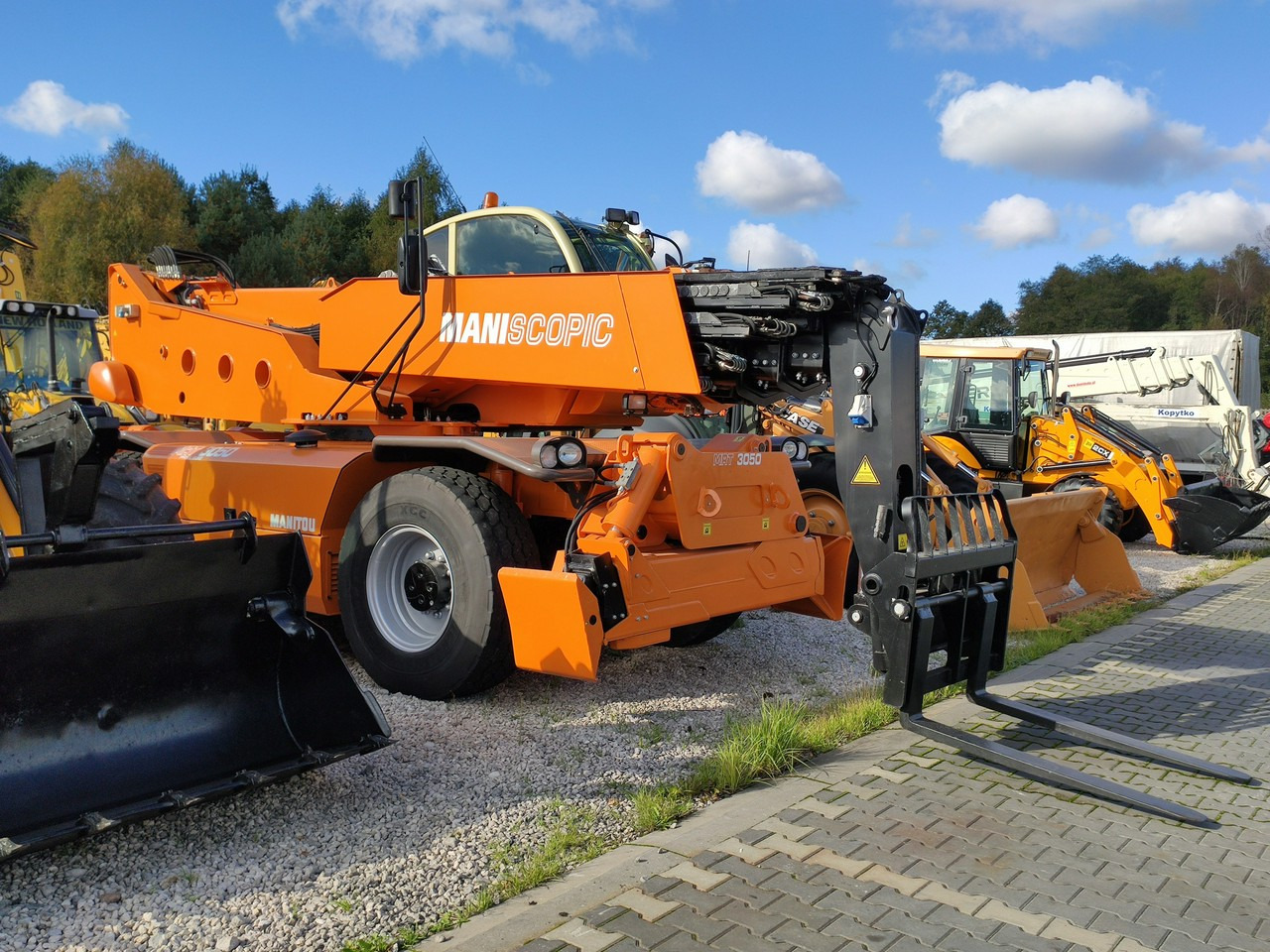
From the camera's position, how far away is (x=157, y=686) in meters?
3.88

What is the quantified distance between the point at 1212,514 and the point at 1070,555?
3899 millimetres

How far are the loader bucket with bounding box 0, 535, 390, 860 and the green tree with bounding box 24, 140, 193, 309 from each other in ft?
98.5

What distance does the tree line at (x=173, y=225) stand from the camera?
30562mm

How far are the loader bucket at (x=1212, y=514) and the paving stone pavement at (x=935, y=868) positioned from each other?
7080 millimetres

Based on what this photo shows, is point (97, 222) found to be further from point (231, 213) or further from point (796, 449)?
point (796, 449)

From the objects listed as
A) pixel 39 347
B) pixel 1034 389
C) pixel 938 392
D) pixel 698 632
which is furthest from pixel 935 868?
pixel 1034 389

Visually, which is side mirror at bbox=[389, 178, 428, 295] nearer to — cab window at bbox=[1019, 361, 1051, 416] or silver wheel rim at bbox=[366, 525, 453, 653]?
silver wheel rim at bbox=[366, 525, 453, 653]

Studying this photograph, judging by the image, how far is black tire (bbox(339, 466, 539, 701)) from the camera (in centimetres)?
488

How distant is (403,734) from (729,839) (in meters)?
1.70

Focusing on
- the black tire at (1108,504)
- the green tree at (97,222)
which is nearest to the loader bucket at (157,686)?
the black tire at (1108,504)

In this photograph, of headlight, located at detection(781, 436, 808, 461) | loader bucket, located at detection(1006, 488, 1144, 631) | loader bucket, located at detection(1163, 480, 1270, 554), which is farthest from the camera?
loader bucket, located at detection(1163, 480, 1270, 554)

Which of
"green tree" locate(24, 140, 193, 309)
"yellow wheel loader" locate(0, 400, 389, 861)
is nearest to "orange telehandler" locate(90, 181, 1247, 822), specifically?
"yellow wheel loader" locate(0, 400, 389, 861)

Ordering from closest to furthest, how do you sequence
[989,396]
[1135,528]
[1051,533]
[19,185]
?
[1051,533]
[989,396]
[1135,528]
[19,185]

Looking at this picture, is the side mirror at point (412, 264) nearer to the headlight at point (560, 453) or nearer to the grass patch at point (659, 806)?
the headlight at point (560, 453)
